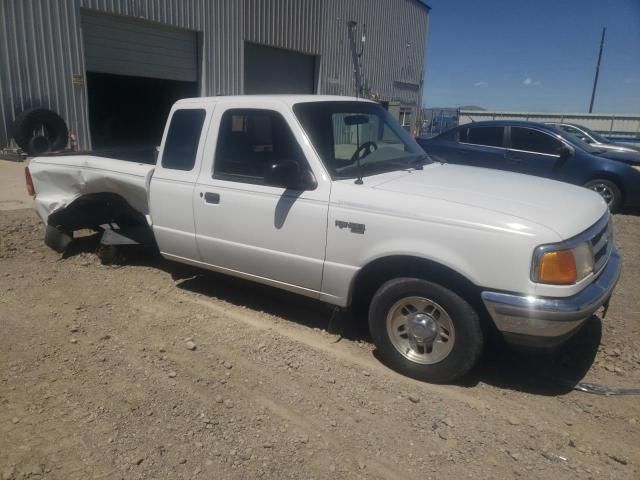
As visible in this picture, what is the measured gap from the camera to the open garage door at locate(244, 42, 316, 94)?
18391 millimetres

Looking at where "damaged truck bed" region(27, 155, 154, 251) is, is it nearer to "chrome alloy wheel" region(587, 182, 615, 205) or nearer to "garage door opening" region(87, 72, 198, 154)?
"chrome alloy wheel" region(587, 182, 615, 205)

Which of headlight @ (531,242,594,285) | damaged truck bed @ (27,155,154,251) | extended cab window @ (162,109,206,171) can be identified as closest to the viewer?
headlight @ (531,242,594,285)

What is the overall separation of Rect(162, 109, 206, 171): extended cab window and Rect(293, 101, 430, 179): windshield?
3.56ft

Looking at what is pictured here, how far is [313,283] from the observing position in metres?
3.94

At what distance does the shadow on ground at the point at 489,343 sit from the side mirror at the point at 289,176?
113 centimetres

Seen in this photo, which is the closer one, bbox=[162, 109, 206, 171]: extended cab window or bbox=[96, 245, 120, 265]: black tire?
bbox=[162, 109, 206, 171]: extended cab window

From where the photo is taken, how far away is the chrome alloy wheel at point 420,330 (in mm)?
3397

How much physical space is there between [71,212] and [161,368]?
3.01 meters

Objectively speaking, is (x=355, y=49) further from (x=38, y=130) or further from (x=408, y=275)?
(x=408, y=275)

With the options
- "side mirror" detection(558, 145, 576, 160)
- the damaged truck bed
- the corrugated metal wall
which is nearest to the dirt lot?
the damaged truck bed

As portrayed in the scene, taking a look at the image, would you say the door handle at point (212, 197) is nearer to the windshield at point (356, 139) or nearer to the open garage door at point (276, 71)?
the windshield at point (356, 139)

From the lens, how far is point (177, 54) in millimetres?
15758

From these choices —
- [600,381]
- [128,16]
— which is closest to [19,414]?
[600,381]

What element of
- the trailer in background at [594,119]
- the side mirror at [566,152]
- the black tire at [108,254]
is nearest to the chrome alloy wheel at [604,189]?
the side mirror at [566,152]
